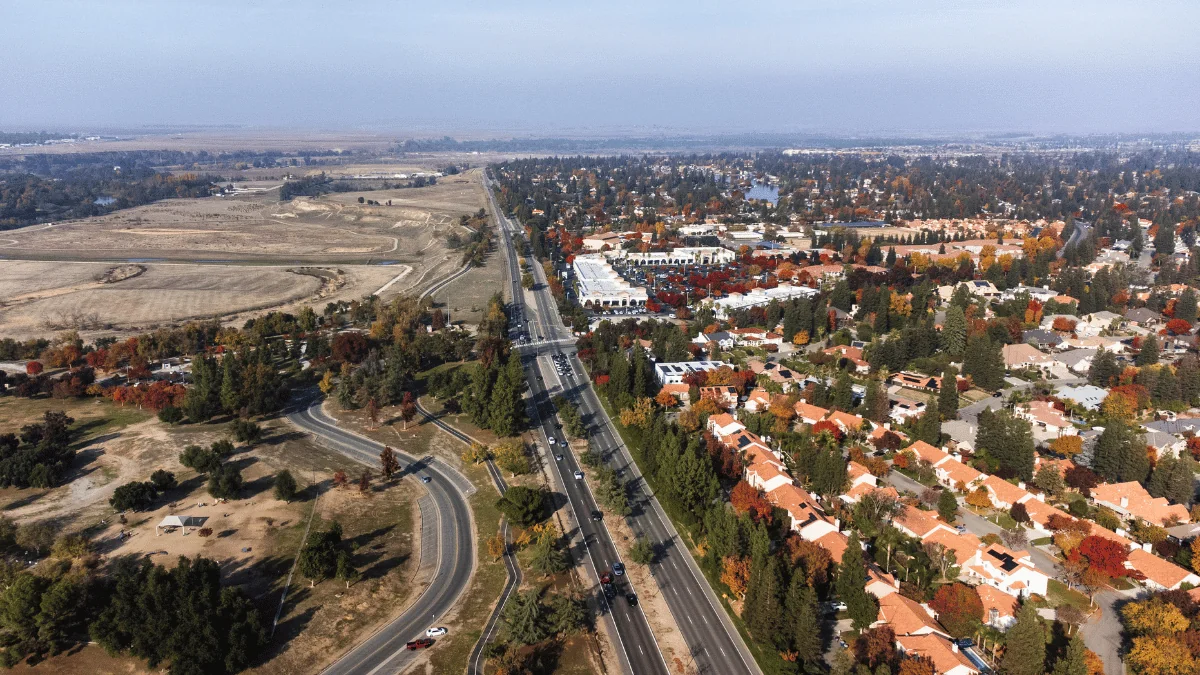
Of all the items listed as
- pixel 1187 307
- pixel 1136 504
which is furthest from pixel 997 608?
pixel 1187 307

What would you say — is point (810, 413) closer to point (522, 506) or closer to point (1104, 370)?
point (522, 506)

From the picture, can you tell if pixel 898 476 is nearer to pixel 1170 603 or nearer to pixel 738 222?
pixel 1170 603

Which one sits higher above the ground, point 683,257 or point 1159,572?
point 683,257

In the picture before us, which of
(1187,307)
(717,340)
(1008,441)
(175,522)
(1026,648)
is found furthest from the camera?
(1187,307)

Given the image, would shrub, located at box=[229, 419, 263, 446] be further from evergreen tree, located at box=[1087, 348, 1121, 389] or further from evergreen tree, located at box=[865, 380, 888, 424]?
evergreen tree, located at box=[1087, 348, 1121, 389]

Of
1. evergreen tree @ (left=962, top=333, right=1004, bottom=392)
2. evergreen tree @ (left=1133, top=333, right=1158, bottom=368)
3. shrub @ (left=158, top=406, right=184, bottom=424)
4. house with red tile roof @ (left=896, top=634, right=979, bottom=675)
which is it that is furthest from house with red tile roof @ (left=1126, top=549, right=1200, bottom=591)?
shrub @ (left=158, top=406, right=184, bottom=424)

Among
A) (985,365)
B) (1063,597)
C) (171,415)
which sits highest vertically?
(985,365)

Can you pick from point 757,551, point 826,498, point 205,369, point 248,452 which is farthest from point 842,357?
point 205,369
